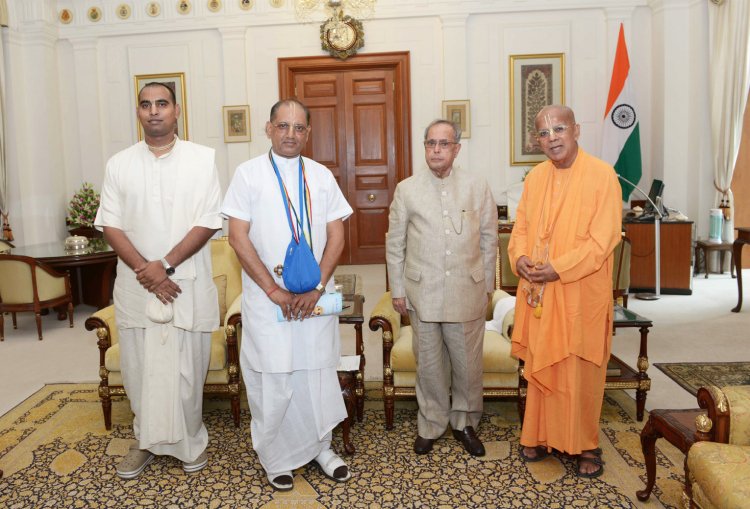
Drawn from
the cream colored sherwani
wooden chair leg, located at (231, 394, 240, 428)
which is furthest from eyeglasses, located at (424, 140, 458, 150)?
wooden chair leg, located at (231, 394, 240, 428)

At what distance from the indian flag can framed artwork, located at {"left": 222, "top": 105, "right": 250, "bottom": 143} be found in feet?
14.6

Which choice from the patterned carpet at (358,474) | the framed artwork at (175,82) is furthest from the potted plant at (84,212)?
the patterned carpet at (358,474)

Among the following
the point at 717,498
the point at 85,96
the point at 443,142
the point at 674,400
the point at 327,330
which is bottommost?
the point at 674,400

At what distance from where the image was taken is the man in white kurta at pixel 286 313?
2760mm

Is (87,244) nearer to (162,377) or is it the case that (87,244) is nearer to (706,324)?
(162,377)

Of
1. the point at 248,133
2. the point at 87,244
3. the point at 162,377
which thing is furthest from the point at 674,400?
the point at 248,133

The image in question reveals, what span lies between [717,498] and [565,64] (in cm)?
694

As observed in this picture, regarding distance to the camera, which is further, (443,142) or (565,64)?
(565,64)

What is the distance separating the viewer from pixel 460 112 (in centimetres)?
811

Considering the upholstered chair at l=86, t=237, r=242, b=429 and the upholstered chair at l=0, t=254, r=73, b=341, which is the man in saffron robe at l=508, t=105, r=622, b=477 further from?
the upholstered chair at l=0, t=254, r=73, b=341

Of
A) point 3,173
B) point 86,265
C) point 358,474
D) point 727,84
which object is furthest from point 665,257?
point 3,173

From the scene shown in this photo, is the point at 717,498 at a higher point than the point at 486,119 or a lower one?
lower

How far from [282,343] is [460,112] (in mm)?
5948

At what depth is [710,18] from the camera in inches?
292
